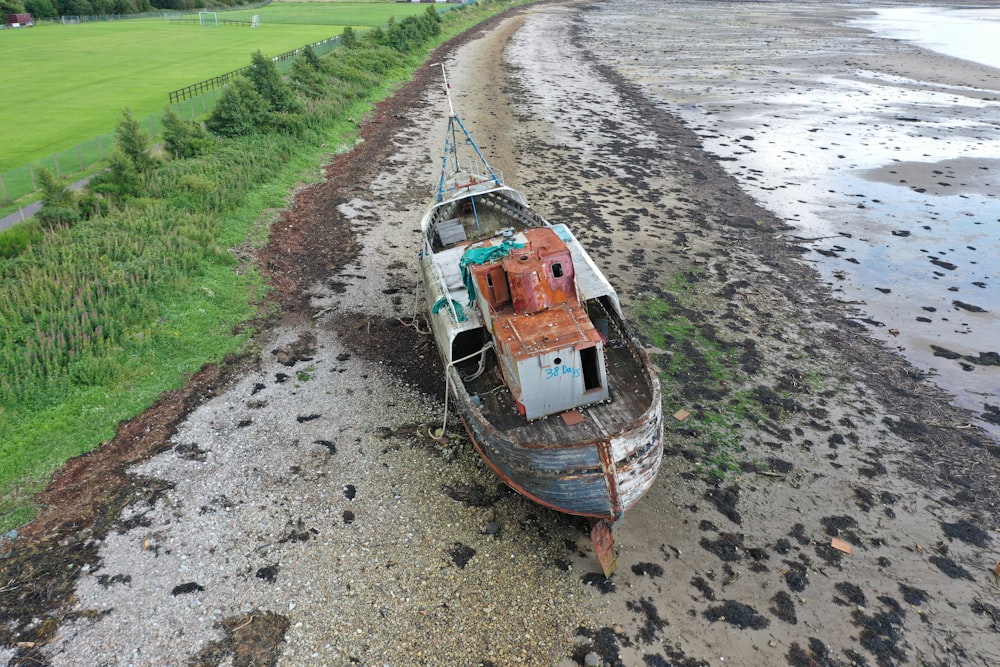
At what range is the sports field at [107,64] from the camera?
106 feet

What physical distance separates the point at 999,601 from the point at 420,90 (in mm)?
43612

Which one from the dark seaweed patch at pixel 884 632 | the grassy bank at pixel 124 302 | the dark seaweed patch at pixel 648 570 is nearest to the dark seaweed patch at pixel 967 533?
the dark seaweed patch at pixel 884 632

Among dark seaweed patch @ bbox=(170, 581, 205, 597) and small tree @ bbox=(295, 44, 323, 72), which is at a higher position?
small tree @ bbox=(295, 44, 323, 72)

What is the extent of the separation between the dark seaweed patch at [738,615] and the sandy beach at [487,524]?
34mm

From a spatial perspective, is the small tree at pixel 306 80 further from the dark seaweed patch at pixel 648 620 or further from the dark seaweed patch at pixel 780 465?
the dark seaweed patch at pixel 648 620

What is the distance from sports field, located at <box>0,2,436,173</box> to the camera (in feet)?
106

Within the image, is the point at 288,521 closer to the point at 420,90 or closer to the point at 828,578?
the point at 828,578

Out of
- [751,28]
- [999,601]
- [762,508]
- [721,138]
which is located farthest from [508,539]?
[751,28]

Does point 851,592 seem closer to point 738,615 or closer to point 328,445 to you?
point 738,615

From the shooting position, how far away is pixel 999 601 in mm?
10125

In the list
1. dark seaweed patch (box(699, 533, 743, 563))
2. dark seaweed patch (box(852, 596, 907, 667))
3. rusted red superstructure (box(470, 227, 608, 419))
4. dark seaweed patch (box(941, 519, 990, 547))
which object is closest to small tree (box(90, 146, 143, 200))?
rusted red superstructure (box(470, 227, 608, 419))

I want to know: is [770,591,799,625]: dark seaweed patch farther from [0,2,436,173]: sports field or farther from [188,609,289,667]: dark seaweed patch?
[0,2,436,173]: sports field

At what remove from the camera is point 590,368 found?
1151 cm

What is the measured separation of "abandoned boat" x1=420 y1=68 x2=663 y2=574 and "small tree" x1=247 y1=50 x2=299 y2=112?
22347 millimetres
